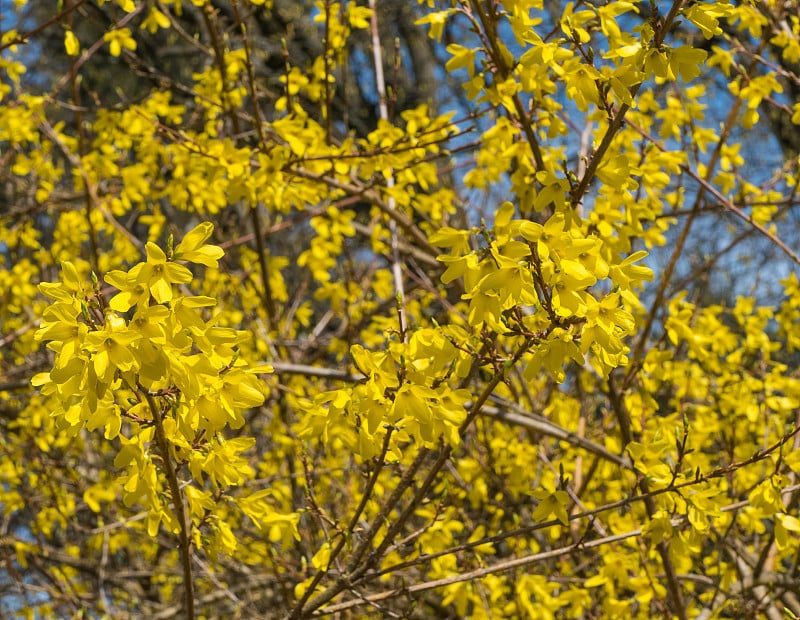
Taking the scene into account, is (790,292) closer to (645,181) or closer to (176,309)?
(645,181)

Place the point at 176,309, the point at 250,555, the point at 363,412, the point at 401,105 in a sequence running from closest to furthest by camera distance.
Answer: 1. the point at 176,309
2. the point at 363,412
3. the point at 250,555
4. the point at 401,105

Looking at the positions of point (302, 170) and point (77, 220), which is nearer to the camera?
point (302, 170)

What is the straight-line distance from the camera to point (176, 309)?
52.2 inches

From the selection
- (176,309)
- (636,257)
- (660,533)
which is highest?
(636,257)

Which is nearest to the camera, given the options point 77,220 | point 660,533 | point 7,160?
point 660,533

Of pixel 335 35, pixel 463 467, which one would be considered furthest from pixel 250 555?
pixel 335 35

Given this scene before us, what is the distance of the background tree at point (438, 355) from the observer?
1.43 meters

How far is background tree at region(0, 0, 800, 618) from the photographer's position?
1.43 meters

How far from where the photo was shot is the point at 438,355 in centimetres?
159

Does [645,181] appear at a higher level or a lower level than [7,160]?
lower

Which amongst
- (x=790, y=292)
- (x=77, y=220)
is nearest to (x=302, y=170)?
(x=77, y=220)

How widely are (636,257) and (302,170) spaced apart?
64.1 inches

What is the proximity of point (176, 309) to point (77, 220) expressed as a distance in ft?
11.0

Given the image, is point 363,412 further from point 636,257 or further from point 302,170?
point 302,170
